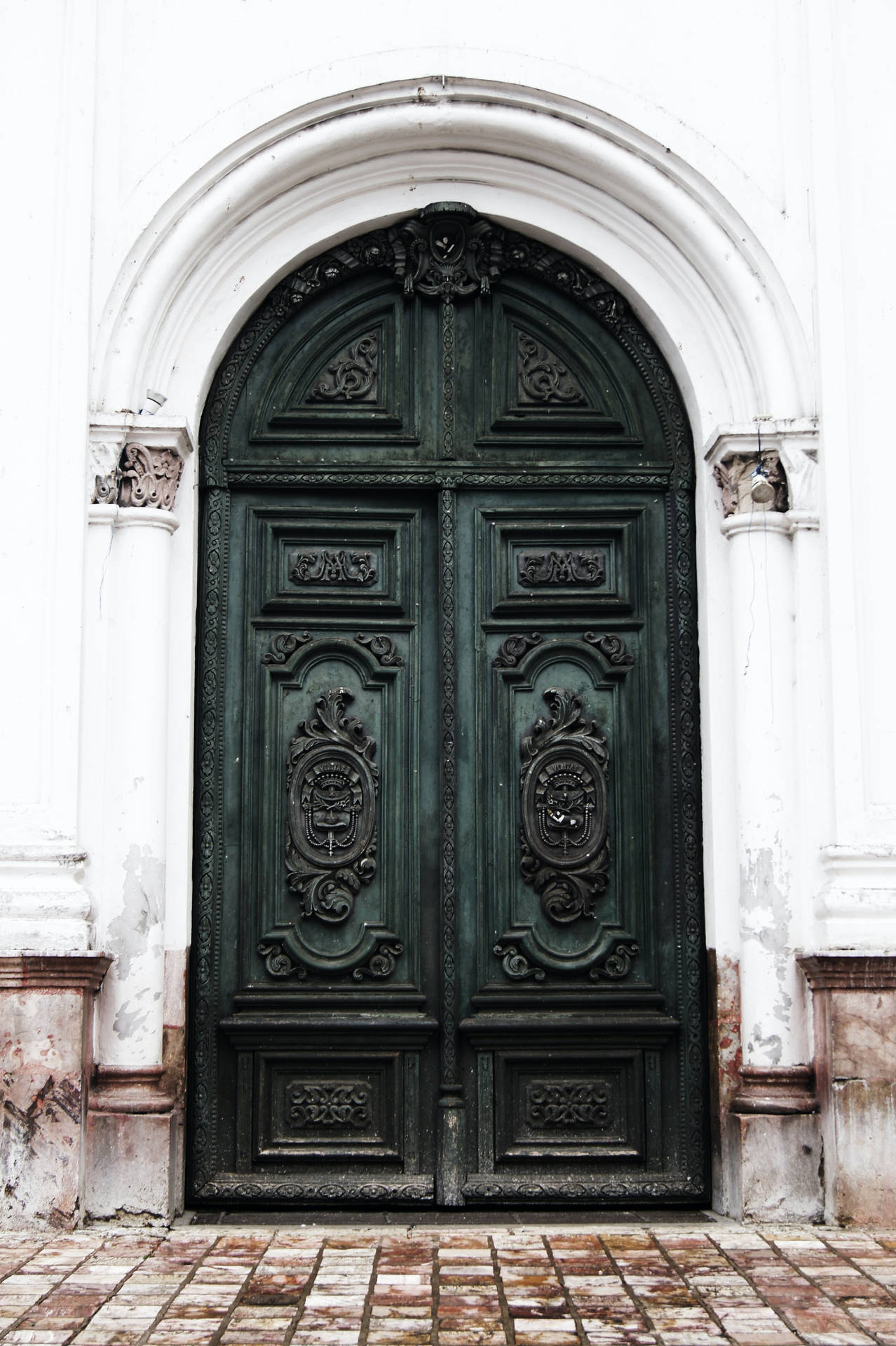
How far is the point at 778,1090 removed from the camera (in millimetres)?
5809

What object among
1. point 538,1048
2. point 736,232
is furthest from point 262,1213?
point 736,232

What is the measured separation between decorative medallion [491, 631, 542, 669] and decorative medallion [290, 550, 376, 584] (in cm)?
63

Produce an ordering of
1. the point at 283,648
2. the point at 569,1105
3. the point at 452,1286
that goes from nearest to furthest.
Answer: the point at 452,1286 < the point at 569,1105 < the point at 283,648

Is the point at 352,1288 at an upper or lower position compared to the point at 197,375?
Answer: lower

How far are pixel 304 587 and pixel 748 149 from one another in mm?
2704

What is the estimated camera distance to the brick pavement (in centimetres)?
432

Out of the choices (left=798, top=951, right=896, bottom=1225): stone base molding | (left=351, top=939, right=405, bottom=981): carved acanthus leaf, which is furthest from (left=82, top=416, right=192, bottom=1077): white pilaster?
(left=798, top=951, right=896, bottom=1225): stone base molding

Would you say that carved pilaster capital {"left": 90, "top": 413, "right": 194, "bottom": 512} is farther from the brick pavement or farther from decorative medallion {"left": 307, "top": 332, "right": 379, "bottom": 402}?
the brick pavement

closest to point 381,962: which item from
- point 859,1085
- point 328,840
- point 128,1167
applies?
point 328,840

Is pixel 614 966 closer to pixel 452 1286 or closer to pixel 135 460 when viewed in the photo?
pixel 452 1286

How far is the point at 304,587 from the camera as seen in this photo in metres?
6.44

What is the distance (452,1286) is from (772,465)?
350 centimetres

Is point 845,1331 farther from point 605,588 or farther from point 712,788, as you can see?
point 605,588

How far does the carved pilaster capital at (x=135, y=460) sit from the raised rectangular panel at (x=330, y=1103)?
93.3 inches
